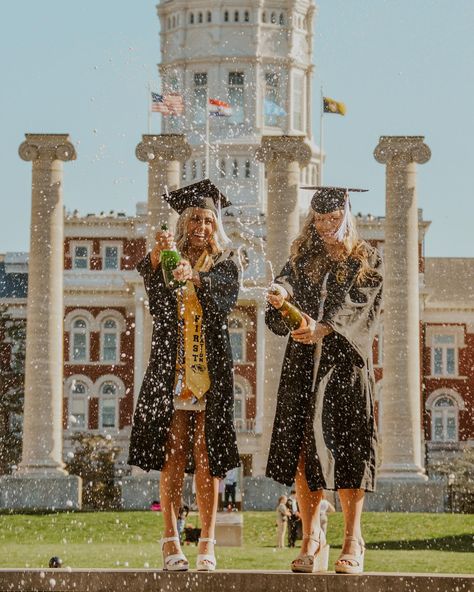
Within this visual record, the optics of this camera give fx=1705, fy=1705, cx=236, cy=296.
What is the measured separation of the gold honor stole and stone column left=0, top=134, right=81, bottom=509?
35.9 m

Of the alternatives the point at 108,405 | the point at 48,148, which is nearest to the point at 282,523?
the point at 48,148

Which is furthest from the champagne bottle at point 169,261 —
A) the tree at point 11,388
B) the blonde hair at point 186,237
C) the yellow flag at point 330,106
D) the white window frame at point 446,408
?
the white window frame at point 446,408

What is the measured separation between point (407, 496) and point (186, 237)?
36.2 meters

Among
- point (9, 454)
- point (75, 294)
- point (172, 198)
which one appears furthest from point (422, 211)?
point (172, 198)

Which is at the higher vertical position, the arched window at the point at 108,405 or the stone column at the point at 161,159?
the stone column at the point at 161,159

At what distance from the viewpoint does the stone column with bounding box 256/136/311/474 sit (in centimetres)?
4822

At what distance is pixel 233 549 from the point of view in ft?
113

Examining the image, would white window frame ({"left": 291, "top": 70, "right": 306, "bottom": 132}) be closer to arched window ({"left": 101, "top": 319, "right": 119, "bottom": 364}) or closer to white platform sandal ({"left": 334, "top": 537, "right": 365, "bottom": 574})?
arched window ({"left": 101, "top": 319, "right": 119, "bottom": 364})

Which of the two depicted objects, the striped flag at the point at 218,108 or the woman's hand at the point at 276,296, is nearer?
the woman's hand at the point at 276,296

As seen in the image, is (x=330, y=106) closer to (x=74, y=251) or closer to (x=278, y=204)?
(x=278, y=204)

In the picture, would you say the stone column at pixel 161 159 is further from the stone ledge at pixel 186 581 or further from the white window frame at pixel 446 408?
the white window frame at pixel 446 408

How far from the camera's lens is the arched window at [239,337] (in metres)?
83.6

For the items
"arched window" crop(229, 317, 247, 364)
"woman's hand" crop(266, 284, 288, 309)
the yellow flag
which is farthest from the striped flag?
"woman's hand" crop(266, 284, 288, 309)

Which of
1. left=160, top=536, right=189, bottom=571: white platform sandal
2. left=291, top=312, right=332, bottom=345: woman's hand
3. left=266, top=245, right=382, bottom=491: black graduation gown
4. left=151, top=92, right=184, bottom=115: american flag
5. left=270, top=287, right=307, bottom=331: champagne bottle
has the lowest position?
left=160, top=536, right=189, bottom=571: white platform sandal
